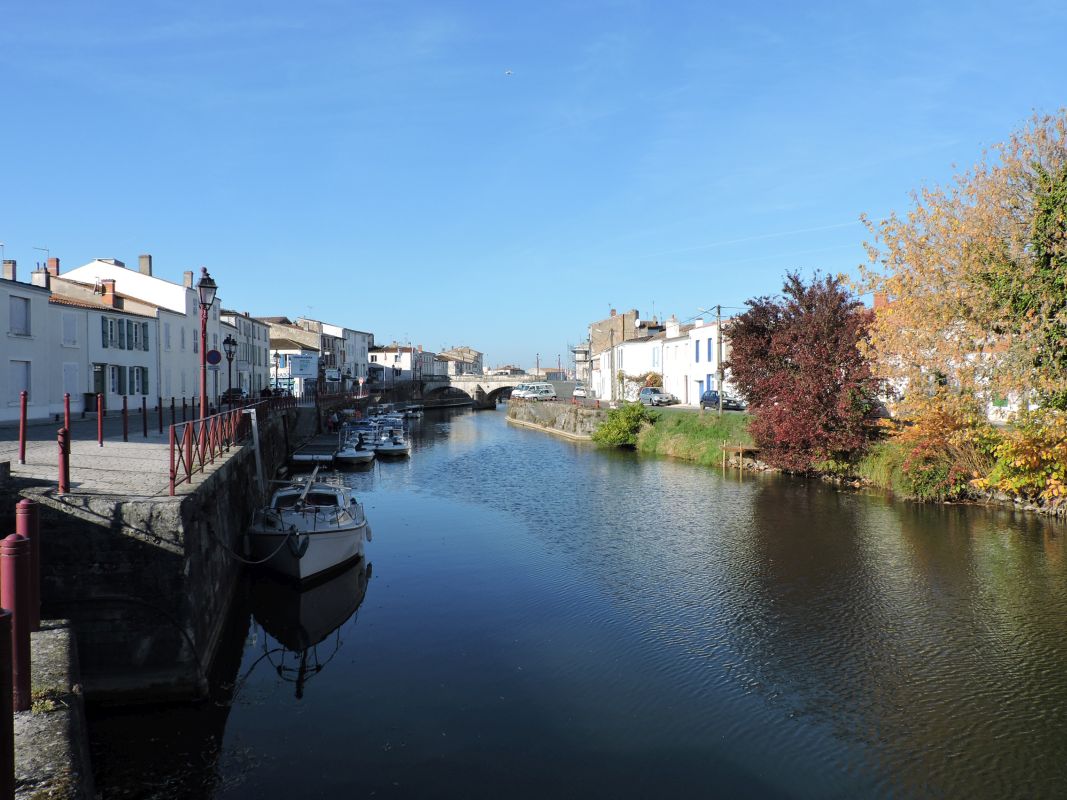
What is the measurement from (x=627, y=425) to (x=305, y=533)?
31.4m

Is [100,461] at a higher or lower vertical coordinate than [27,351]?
lower

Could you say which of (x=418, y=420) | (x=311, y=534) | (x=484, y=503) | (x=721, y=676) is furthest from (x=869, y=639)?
(x=418, y=420)

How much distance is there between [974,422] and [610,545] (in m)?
10.8

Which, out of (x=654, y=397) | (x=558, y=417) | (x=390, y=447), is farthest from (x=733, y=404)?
(x=390, y=447)

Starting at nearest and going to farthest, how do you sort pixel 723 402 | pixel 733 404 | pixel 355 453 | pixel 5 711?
pixel 5 711 → pixel 355 453 → pixel 733 404 → pixel 723 402

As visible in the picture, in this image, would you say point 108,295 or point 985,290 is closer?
point 985,290

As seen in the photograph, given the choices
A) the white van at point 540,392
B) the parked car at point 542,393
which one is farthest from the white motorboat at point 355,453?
the white van at point 540,392

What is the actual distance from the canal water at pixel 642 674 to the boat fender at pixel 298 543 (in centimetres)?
91

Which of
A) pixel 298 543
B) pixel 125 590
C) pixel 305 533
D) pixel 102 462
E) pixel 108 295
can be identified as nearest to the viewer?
pixel 125 590

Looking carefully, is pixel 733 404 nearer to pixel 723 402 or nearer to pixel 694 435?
pixel 723 402

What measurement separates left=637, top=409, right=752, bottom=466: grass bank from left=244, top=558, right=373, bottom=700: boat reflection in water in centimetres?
2310

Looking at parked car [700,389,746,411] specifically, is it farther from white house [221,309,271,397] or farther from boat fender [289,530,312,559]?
boat fender [289,530,312,559]

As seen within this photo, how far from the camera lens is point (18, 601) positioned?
6.06 meters

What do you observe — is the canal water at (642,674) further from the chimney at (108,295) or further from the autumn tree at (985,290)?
the chimney at (108,295)
